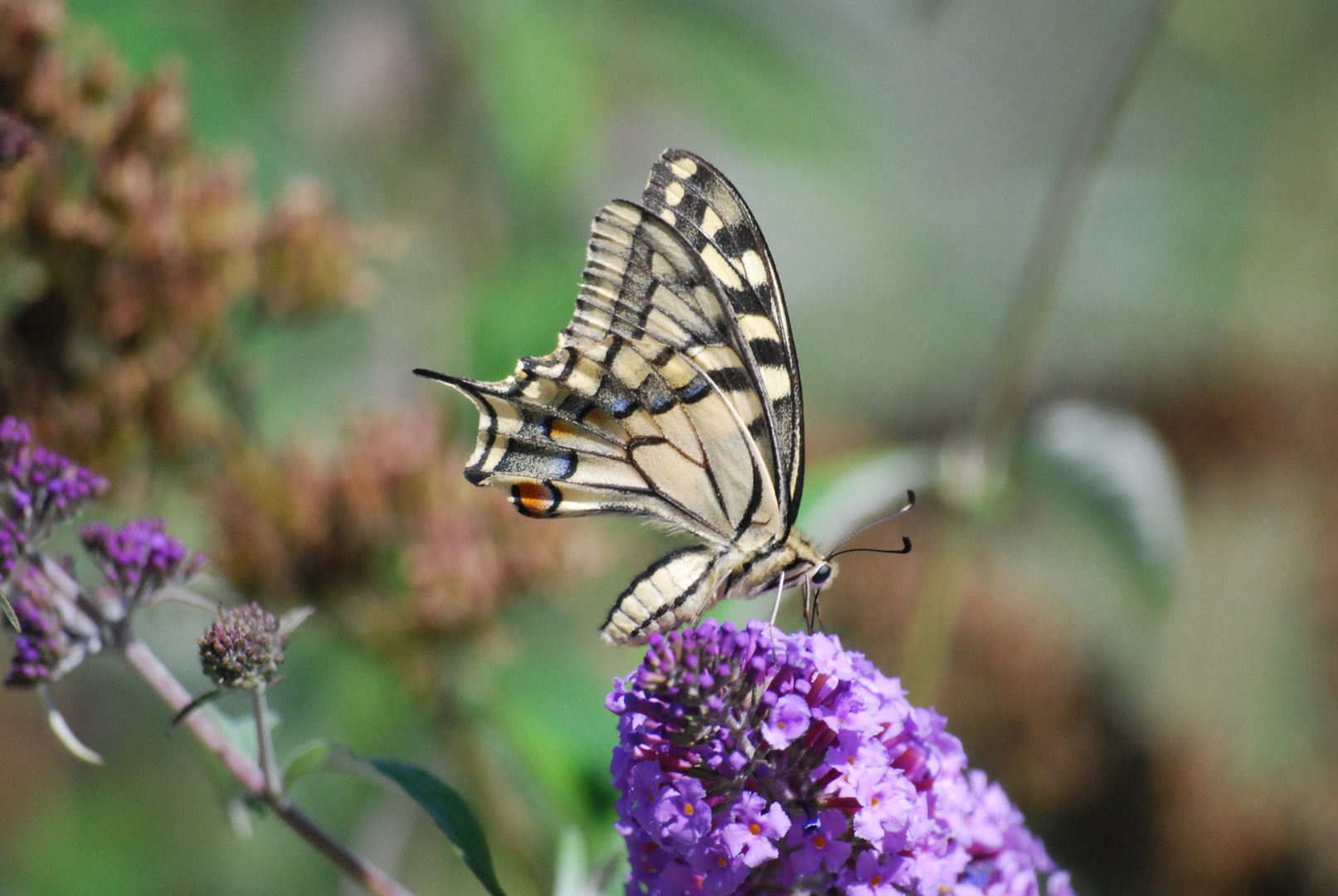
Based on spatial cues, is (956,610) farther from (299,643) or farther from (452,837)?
(452,837)

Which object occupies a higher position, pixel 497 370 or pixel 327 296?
pixel 327 296

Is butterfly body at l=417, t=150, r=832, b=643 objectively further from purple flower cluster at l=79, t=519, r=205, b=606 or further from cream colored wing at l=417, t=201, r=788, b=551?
purple flower cluster at l=79, t=519, r=205, b=606

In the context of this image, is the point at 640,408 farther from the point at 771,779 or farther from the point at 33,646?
the point at 33,646

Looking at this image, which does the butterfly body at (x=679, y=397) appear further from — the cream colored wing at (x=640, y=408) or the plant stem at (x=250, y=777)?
the plant stem at (x=250, y=777)

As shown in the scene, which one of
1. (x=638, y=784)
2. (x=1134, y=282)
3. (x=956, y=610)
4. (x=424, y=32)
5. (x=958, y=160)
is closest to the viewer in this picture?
(x=638, y=784)

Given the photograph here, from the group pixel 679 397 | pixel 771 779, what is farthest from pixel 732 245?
pixel 771 779

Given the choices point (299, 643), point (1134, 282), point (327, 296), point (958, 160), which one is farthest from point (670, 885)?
point (958, 160)
